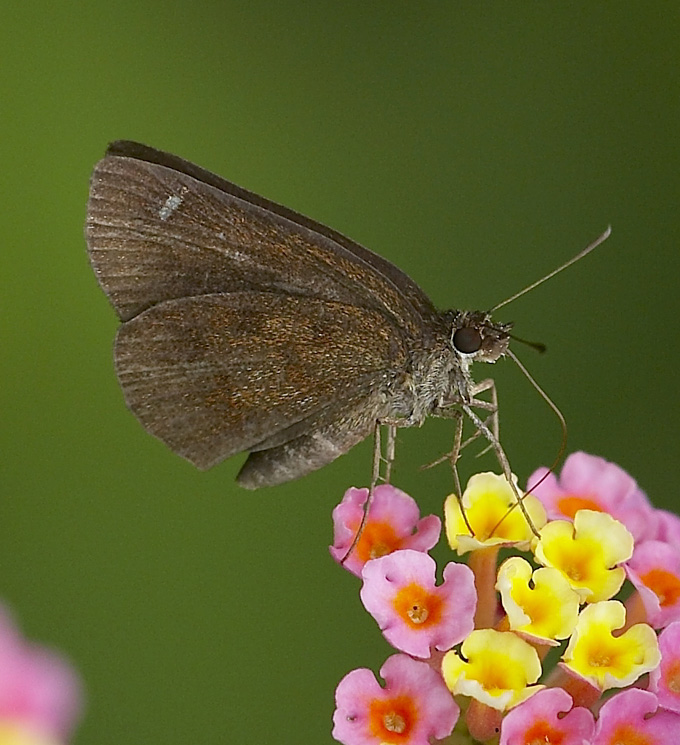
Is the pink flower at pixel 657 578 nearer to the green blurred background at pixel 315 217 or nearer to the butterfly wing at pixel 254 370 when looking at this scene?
the butterfly wing at pixel 254 370

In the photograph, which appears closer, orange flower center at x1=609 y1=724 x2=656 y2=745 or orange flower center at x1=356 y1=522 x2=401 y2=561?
orange flower center at x1=609 y1=724 x2=656 y2=745

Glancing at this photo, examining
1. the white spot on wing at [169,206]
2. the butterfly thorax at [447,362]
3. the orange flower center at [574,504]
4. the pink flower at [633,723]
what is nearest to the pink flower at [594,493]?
the orange flower center at [574,504]

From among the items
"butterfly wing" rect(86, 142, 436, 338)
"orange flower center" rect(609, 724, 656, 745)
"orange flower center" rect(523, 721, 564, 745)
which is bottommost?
"orange flower center" rect(609, 724, 656, 745)

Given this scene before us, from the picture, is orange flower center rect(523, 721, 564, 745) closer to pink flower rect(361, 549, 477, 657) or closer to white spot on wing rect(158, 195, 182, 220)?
pink flower rect(361, 549, 477, 657)

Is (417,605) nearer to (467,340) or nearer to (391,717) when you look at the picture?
(391,717)

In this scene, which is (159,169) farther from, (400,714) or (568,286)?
(568,286)

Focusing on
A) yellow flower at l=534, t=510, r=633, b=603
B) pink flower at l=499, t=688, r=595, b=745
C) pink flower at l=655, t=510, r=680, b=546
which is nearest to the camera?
pink flower at l=499, t=688, r=595, b=745

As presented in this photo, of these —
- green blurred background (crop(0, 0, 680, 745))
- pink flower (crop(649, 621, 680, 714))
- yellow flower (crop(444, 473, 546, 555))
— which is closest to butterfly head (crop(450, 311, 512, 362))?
yellow flower (crop(444, 473, 546, 555))
